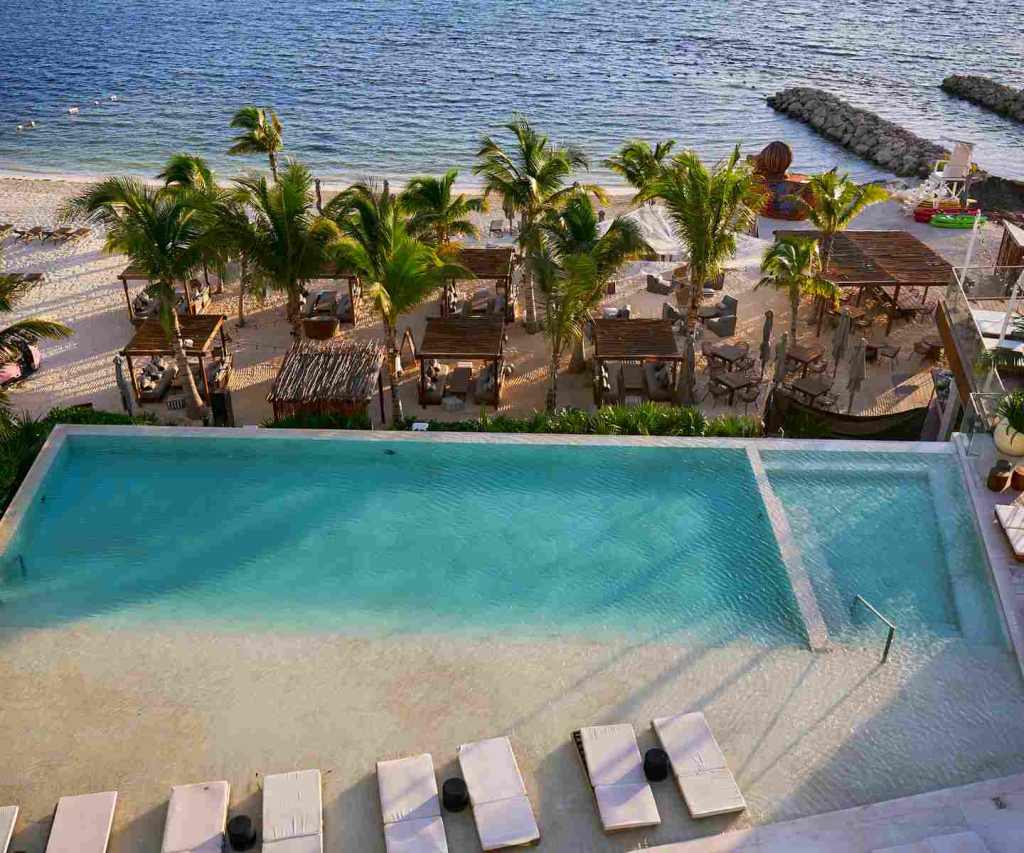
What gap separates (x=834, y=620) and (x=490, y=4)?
9234 cm

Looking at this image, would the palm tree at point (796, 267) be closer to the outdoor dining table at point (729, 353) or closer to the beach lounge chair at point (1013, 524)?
the outdoor dining table at point (729, 353)

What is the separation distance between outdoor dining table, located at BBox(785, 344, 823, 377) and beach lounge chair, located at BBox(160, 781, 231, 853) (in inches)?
554

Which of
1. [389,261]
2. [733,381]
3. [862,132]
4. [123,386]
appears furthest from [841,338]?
[862,132]

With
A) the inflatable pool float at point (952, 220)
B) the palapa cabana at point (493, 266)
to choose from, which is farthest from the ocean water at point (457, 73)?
the palapa cabana at point (493, 266)

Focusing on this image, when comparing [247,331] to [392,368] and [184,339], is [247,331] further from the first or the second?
[392,368]

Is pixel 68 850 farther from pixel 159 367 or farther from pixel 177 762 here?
pixel 159 367

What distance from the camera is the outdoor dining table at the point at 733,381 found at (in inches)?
727

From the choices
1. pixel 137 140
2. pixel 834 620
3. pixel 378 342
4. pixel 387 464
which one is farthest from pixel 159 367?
pixel 137 140

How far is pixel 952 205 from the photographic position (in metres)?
29.2

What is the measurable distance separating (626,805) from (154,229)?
12552 millimetres

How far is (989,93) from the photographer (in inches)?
2272

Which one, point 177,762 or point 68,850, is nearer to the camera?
point 68,850

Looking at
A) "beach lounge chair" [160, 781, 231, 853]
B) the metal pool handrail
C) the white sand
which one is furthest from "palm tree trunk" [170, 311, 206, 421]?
the metal pool handrail

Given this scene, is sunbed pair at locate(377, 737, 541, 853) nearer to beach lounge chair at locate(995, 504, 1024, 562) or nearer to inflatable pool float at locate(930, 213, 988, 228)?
beach lounge chair at locate(995, 504, 1024, 562)
